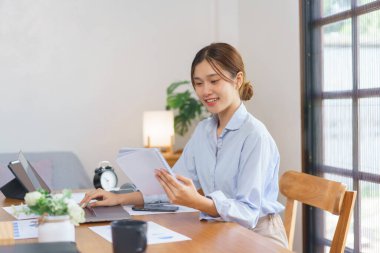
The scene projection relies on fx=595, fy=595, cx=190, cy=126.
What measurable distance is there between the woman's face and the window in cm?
135

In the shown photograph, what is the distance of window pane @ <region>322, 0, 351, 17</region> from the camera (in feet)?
11.5

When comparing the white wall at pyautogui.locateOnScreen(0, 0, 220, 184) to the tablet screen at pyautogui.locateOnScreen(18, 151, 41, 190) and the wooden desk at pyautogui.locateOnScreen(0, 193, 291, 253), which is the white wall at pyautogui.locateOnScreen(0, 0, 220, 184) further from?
the wooden desk at pyautogui.locateOnScreen(0, 193, 291, 253)

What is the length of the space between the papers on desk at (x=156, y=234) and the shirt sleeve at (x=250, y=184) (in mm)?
214

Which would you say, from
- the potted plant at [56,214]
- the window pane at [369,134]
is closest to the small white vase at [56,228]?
the potted plant at [56,214]

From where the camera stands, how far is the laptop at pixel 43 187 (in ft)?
6.17

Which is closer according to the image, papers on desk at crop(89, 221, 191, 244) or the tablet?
papers on desk at crop(89, 221, 191, 244)

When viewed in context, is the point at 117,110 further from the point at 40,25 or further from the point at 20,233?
the point at 20,233

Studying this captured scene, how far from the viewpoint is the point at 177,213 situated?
79.4 inches

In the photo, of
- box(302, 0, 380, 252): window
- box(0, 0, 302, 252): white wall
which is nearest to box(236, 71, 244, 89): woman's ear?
box(302, 0, 380, 252): window

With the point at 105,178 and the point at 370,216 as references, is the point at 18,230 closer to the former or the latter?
the point at 105,178

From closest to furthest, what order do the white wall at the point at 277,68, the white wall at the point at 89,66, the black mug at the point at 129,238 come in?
the black mug at the point at 129,238, the white wall at the point at 277,68, the white wall at the point at 89,66

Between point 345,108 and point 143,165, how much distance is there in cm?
195

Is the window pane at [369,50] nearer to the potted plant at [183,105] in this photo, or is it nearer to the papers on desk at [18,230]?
the potted plant at [183,105]

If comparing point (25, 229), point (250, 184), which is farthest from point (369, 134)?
point (25, 229)
